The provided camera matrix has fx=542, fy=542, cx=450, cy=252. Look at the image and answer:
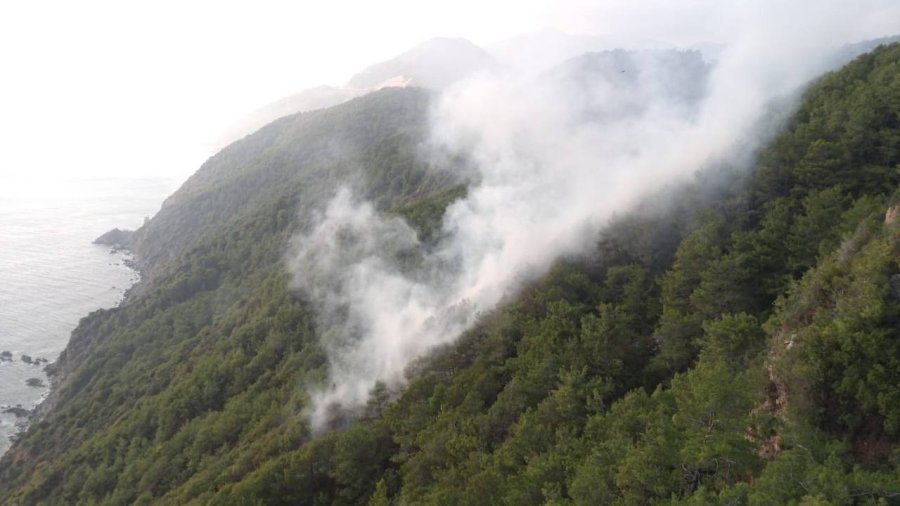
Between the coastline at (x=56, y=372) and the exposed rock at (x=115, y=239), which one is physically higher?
the exposed rock at (x=115, y=239)

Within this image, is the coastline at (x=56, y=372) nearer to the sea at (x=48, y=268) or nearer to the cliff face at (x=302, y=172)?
the sea at (x=48, y=268)

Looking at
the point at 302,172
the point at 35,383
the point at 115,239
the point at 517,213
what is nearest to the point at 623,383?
the point at 517,213

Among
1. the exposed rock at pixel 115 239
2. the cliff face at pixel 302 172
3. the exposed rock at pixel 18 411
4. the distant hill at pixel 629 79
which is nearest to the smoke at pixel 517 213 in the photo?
the distant hill at pixel 629 79

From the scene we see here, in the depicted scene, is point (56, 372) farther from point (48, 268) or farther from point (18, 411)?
point (48, 268)

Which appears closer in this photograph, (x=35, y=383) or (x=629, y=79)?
(x=35, y=383)

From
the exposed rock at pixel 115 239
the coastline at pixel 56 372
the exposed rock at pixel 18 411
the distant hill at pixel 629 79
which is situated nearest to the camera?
the distant hill at pixel 629 79

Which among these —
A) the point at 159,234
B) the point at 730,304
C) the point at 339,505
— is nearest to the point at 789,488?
the point at 730,304

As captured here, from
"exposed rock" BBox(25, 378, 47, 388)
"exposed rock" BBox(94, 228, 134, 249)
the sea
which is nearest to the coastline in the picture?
the sea
